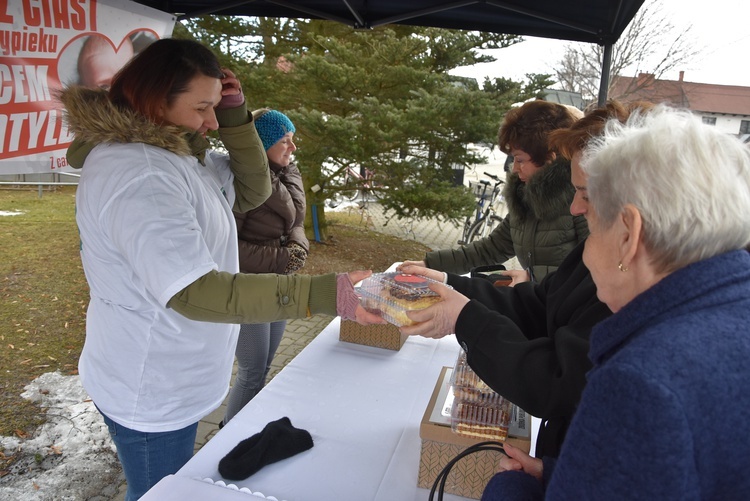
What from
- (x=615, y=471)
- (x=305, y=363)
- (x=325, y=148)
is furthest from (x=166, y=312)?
(x=325, y=148)

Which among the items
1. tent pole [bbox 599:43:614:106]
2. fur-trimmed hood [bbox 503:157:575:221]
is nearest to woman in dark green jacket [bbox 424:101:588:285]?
fur-trimmed hood [bbox 503:157:575:221]

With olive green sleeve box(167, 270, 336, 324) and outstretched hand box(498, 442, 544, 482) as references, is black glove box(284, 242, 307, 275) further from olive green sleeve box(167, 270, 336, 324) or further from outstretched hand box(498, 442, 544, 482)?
outstretched hand box(498, 442, 544, 482)

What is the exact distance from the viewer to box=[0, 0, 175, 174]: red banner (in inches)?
92.6

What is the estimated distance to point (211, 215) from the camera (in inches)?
64.1

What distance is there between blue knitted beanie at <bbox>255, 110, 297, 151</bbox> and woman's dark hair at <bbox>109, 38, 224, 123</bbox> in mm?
1347

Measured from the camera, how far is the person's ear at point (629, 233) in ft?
2.76

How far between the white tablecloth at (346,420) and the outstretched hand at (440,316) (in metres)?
0.40

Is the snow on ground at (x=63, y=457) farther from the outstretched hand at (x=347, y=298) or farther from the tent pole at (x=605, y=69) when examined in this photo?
the tent pole at (x=605, y=69)

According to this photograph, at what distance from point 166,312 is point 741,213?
1422 millimetres

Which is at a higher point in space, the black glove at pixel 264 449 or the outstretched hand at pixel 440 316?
the outstretched hand at pixel 440 316

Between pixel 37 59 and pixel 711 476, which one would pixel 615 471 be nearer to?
pixel 711 476

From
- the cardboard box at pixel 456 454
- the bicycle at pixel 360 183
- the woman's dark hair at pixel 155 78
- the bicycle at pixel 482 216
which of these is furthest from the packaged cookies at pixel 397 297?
the bicycle at pixel 482 216

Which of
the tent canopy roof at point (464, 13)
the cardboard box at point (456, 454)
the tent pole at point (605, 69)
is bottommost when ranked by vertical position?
the cardboard box at point (456, 454)

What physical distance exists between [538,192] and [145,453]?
1983 mm
